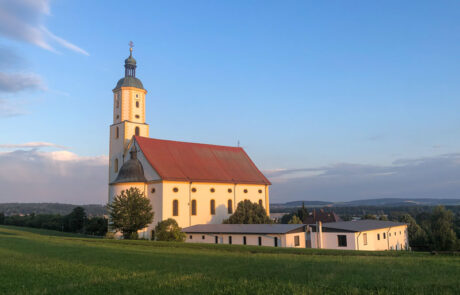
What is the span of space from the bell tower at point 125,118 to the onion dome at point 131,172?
4.15 m

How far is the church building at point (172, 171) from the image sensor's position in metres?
43.8

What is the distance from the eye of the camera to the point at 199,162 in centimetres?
5022

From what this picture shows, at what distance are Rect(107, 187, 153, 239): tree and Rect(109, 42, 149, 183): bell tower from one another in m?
9.73

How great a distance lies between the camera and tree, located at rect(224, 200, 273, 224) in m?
45.6

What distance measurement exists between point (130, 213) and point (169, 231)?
→ 4479mm

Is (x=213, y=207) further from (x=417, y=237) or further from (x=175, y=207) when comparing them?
(x=417, y=237)

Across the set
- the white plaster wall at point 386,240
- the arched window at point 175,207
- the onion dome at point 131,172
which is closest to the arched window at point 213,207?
the arched window at point 175,207

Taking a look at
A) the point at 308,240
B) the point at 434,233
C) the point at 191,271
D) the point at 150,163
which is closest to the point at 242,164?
the point at 150,163

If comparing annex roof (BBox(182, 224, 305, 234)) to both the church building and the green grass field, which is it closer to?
the church building

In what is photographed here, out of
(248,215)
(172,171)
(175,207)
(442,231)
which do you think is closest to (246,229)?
(248,215)

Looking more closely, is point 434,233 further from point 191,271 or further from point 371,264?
point 191,271

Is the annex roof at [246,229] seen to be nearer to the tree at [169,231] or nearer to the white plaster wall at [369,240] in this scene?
the tree at [169,231]

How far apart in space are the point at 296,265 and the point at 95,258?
1123 centimetres

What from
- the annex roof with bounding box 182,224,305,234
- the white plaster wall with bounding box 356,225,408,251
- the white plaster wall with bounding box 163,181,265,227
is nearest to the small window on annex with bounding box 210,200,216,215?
the white plaster wall with bounding box 163,181,265,227
